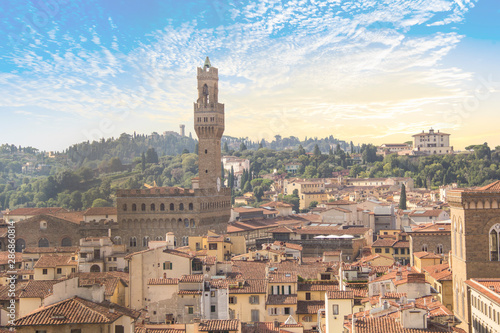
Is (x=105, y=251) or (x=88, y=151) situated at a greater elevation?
(x=88, y=151)

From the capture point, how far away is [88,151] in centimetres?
Result: 15650

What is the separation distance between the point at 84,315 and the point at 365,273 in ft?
70.7

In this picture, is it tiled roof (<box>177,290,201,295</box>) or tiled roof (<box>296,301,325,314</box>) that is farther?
tiled roof (<box>296,301,325,314</box>)

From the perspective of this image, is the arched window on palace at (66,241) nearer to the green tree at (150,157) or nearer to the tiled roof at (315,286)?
the tiled roof at (315,286)

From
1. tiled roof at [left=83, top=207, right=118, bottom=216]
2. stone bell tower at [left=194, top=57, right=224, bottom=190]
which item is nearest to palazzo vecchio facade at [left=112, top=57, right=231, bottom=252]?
stone bell tower at [left=194, top=57, right=224, bottom=190]

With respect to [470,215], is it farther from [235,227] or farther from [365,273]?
[235,227]

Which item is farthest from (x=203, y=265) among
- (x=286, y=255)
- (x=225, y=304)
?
(x=286, y=255)

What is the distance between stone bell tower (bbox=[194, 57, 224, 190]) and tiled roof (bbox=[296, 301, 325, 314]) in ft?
115

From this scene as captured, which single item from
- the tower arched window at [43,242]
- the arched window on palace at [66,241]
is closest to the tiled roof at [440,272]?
the arched window on palace at [66,241]

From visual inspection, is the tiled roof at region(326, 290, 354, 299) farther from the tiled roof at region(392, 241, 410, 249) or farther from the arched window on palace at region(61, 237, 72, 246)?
the arched window on palace at region(61, 237, 72, 246)

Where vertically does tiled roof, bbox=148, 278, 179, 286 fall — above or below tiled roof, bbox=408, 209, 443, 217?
below

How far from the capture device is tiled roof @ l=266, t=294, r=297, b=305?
32.1m

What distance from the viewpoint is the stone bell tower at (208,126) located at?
6819 centimetres

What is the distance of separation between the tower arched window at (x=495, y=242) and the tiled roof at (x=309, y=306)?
856cm
